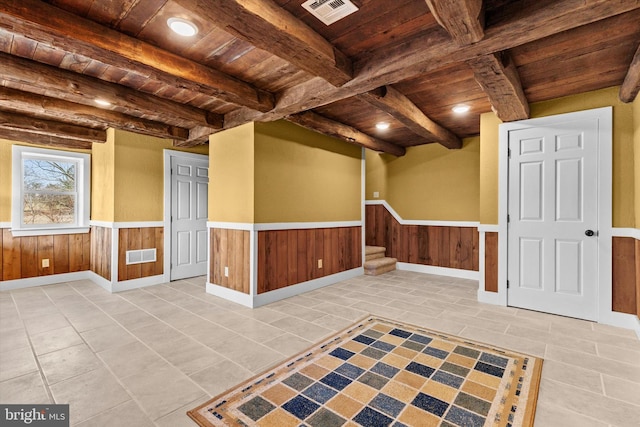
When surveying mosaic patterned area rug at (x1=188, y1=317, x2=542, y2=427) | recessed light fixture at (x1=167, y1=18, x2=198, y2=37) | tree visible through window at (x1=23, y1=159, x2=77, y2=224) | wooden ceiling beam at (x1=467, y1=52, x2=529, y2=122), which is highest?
recessed light fixture at (x1=167, y1=18, x2=198, y2=37)

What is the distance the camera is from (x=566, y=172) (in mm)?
3381

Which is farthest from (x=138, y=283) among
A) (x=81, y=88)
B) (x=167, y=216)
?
(x=81, y=88)

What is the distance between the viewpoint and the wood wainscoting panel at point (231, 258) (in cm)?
389

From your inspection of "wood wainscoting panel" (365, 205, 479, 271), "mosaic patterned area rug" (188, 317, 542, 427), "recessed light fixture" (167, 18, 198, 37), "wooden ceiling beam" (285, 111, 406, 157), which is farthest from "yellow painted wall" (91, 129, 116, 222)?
"wood wainscoting panel" (365, 205, 479, 271)

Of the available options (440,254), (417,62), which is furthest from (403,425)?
(440,254)

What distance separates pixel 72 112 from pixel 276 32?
9.98ft

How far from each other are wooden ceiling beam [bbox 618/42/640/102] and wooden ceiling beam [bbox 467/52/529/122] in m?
0.76

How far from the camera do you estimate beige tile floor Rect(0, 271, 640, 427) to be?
1868 millimetres

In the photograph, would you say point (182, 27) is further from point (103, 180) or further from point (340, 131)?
point (103, 180)

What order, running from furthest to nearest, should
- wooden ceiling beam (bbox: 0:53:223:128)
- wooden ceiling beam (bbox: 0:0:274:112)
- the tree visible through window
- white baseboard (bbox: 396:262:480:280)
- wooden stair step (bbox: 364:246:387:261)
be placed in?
wooden stair step (bbox: 364:246:387:261)
white baseboard (bbox: 396:262:480:280)
the tree visible through window
wooden ceiling beam (bbox: 0:53:223:128)
wooden ceiling beam (bbox: 0:0:274:112)

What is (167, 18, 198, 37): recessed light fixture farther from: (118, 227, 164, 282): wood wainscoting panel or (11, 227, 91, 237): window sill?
(11, 227, 91, 237): window sill

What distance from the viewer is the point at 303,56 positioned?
2.23 metres

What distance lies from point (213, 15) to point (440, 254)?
5271 mm

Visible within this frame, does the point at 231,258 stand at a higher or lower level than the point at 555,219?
lower
